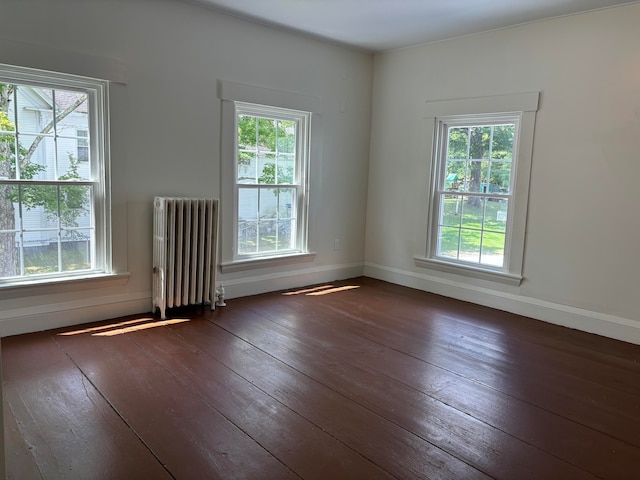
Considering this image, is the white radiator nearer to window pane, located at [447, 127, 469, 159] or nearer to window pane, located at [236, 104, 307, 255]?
window pane, located at [236, 104, 307, 255]

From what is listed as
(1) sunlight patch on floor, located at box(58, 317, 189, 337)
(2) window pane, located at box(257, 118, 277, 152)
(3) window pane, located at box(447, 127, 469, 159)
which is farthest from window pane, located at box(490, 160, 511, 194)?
(1) sunlight patch on floor, located at box(58, 317, 189, 337)

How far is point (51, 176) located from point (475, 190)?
370cm

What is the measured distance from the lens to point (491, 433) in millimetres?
2328

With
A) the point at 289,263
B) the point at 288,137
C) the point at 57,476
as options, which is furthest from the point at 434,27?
the point at 57,476

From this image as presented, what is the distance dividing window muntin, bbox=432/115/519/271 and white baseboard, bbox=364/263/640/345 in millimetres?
273

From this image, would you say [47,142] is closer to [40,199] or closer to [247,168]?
[40,199]

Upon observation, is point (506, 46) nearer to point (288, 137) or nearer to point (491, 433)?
point (288, 137)

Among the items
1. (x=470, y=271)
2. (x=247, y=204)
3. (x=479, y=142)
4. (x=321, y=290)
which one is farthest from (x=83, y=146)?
(x=470, y=271)

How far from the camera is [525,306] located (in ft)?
14.2

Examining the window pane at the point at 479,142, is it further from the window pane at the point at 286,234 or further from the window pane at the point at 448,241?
the window pane at the point at 286,234

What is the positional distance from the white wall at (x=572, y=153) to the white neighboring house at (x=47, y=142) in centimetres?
327

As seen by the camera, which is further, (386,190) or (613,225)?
(386,190)

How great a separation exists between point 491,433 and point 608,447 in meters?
0.54

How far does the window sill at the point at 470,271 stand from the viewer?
4.40m
